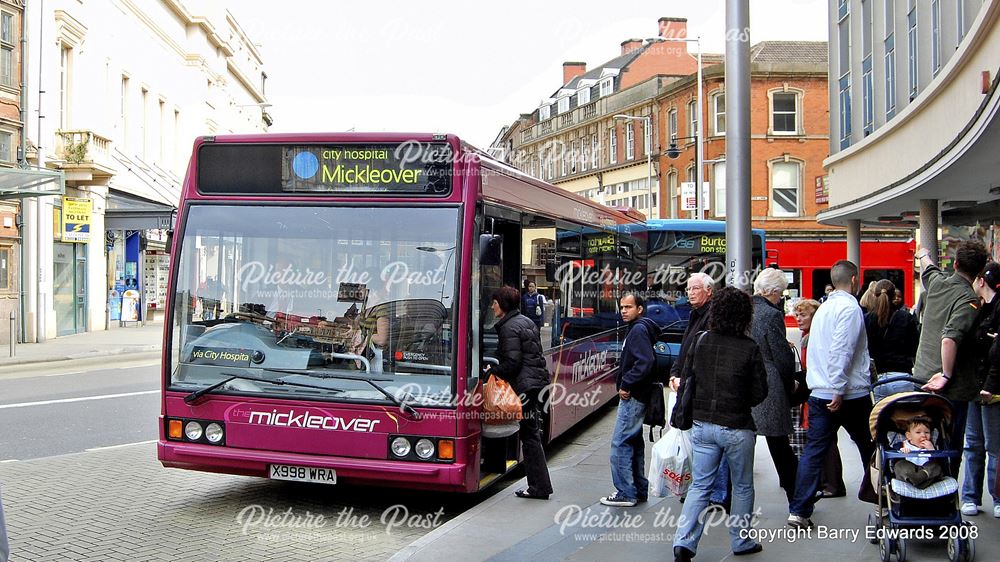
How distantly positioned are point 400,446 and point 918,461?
3453 mm

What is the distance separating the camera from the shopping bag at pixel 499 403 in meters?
7.26

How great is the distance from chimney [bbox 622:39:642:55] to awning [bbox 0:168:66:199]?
1923 inches

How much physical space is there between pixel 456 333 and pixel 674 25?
55935mm

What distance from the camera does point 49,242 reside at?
27.3 meters

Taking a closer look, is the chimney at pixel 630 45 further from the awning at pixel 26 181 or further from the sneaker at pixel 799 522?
the sneaker at pixel 799 522

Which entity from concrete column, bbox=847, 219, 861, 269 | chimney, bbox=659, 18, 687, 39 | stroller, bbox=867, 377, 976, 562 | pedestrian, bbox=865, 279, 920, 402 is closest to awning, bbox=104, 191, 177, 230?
concrete column, bbox=847, 219, 861, 269

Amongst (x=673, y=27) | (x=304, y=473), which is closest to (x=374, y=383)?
(x=304, y=473)

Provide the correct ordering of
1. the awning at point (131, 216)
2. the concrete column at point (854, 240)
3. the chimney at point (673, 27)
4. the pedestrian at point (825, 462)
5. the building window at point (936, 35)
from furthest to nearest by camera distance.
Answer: the chimney at point (673, 27) → the awning at point (131, 216) → the concrete column at point (854, 240) → the building window at point (936, 35) → the pedestrian at point (825, 462)

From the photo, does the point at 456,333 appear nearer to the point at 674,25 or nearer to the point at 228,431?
the point at 228,431

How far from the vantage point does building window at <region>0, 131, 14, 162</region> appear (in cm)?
2555

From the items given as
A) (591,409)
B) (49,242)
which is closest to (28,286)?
(49,242)

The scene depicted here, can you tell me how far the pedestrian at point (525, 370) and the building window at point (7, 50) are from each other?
23269 millimetres

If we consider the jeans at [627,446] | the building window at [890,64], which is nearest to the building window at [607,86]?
the building window at [890,64]

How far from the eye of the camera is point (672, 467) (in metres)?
6.30
